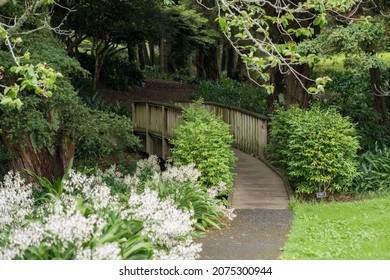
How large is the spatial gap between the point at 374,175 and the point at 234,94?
50.5 feet

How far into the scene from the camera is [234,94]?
101 feet

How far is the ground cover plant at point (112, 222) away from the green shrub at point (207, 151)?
61 cm

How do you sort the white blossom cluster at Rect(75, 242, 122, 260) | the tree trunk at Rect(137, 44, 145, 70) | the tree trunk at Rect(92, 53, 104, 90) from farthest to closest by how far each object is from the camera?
the tree trunk at Rect(137, 44, 145, 70) < the tree trunk at Rect(92, 53, 104, 90) < the white blossom cluster at Rect(75, 242, 122, 260)

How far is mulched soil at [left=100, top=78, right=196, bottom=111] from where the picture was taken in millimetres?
28500

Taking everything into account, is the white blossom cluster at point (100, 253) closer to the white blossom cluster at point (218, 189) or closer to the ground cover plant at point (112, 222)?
the ground cover plant at point (112, 222)

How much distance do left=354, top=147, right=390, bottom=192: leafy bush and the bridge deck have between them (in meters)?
1.86

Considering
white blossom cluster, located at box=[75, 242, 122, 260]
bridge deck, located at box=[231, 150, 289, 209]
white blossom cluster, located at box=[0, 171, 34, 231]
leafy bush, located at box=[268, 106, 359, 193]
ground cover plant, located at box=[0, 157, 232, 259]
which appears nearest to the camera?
white blossom cluster, located at box=[75, 242, 122, 260]

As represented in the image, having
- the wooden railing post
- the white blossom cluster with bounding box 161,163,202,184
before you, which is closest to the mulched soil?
the wooden railing post

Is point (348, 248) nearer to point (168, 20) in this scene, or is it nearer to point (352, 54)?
point (352, 54)

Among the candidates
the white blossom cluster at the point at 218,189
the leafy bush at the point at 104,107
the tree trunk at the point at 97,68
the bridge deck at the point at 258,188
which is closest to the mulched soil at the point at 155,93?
the tree trunk at the point at 97,68

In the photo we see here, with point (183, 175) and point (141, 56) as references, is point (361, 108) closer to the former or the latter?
point (183, 175)

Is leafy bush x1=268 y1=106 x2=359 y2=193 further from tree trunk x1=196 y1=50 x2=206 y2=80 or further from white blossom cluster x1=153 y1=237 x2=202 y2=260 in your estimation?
tree trunk x1=196 y1=50 x2=206 y2=80

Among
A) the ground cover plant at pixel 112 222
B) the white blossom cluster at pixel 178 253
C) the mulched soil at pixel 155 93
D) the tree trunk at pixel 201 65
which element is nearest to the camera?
A: the ground cover plant at pixel 112 222

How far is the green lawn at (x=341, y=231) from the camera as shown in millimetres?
9977
